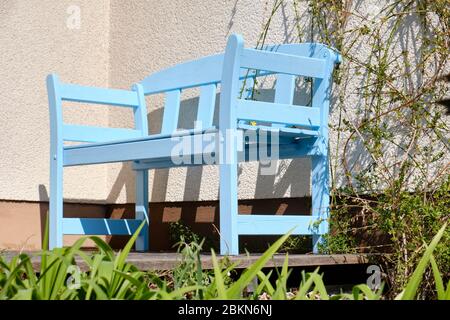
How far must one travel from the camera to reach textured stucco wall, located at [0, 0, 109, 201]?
4461mm

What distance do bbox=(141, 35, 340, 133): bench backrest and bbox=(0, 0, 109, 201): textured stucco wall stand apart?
0.63 metres

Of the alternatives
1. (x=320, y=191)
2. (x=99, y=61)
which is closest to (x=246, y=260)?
(x=320, y=191)

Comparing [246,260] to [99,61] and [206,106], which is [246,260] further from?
[99,61]

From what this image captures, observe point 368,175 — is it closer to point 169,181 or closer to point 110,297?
point 169,181

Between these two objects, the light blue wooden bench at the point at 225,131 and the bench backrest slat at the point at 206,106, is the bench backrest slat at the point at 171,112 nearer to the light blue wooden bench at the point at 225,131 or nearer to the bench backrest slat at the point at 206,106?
the light blue wooden bench at the point at 225,131

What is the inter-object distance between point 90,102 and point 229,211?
122 cm

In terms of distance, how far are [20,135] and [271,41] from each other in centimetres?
149

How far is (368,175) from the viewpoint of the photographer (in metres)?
3.51

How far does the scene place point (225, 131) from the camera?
297 centimetres

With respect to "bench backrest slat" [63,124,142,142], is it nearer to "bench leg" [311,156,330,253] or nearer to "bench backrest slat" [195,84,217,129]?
"bench backrest slat" [195,84,217,129]

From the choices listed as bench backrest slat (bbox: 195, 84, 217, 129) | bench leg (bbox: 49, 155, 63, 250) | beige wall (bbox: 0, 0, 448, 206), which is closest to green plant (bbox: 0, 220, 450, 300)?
bench leg (bbox: 49, 155, 63, 250)

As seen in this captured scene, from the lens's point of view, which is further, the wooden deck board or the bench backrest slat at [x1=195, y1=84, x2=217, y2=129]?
the bench backrest slat at [x1=195, y1=84, x2=217, y2=129]
